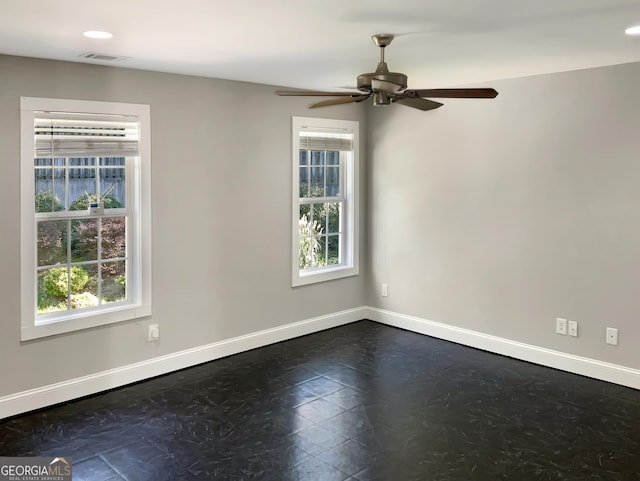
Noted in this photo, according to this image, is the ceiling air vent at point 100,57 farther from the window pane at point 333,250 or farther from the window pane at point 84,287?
the window pane at point 333,250

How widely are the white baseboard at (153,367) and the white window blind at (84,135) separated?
155 centimetres

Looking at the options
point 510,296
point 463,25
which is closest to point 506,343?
point 510,296

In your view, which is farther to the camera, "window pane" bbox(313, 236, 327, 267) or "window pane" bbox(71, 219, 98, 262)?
"window pane" bbox(313, 236, 327, 267)

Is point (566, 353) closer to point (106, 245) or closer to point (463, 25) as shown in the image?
point (463, 25)

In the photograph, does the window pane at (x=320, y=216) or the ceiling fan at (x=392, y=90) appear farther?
the window pane at (x=320, y=216)

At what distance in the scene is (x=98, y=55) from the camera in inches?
145

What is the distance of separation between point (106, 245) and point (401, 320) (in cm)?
289

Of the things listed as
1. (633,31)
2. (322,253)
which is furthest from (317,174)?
(633,31)

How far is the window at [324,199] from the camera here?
542 centimetres

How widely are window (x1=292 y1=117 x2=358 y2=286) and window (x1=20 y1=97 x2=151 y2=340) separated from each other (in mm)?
1517

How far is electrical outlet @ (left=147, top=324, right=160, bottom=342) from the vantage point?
175 inches

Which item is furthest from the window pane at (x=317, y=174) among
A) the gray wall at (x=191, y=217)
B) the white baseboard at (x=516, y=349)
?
the white baseboard at (x=516, y=349)

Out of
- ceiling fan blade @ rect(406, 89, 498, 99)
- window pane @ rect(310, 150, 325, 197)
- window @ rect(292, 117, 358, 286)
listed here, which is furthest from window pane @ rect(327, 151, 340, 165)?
ceiling fan blade @ rect(406, 89, 498, 99)

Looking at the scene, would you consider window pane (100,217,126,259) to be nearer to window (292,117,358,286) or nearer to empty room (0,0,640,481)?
empty room (0,0,640,481)
